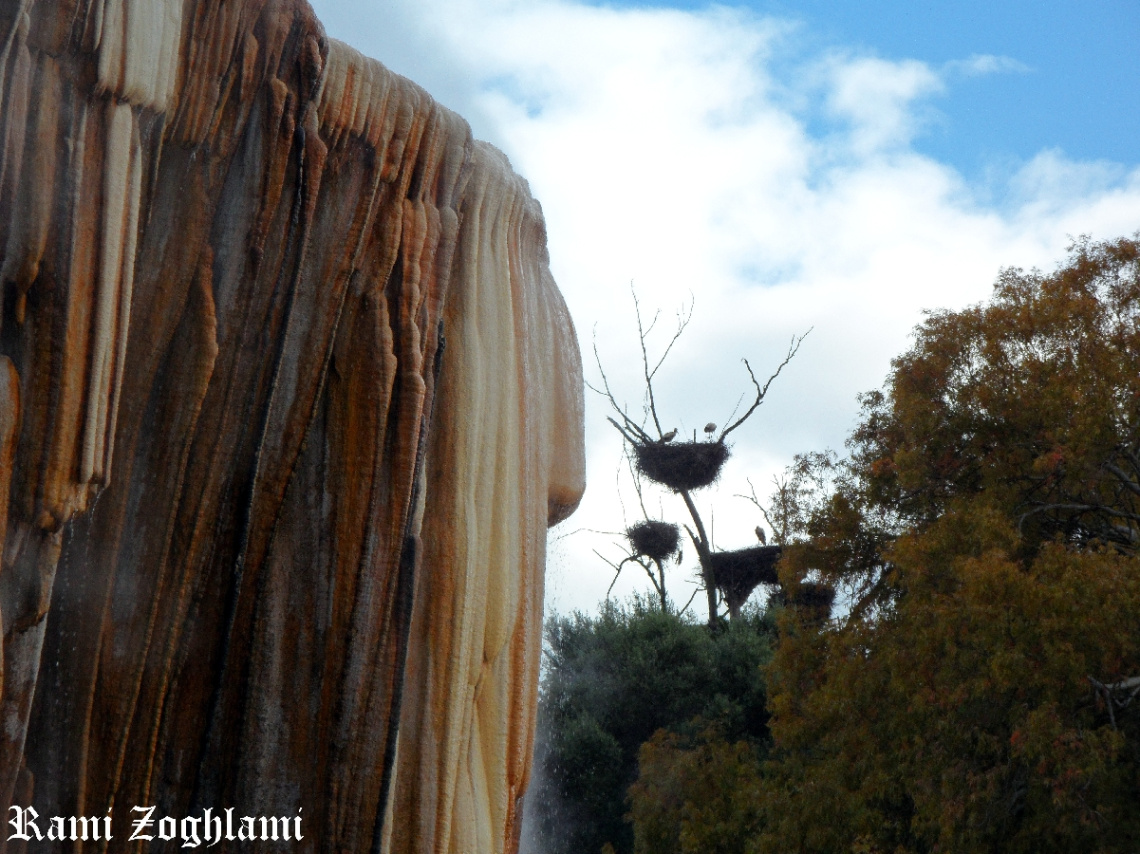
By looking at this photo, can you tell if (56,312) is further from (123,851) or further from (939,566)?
(939,566)

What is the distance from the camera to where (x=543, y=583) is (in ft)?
5.36

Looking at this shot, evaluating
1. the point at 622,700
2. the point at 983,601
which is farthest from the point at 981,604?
the point at 622,700

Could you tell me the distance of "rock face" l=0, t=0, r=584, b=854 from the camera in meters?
1.11

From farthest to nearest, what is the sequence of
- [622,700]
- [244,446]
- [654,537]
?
[654,537] < [622,700] < [244,446]

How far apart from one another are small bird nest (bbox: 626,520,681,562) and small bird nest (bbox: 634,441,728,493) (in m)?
0.91

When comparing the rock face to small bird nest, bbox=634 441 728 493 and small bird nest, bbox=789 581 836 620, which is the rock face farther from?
small bird nest, bbox=634 441 728 493

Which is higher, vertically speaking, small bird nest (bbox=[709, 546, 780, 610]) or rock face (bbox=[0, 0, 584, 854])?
small bird nest (bbox=[709, 546, 780, 610])

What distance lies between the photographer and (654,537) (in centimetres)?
1562

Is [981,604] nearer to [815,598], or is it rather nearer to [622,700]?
[815,598]

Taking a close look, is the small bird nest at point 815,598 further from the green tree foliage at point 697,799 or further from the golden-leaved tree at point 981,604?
the green tree foliage at point 697,799

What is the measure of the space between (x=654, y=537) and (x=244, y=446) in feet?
47.4

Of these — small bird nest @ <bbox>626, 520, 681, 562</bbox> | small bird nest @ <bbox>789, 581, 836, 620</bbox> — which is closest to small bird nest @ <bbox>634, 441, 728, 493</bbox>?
small bird nest @ <bbox>626, 520, 681, 562</bbox>

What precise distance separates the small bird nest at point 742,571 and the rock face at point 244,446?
46.9 feet

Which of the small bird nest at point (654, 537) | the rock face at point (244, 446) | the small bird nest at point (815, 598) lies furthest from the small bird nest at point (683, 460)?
the rock face at point (244, 446)
